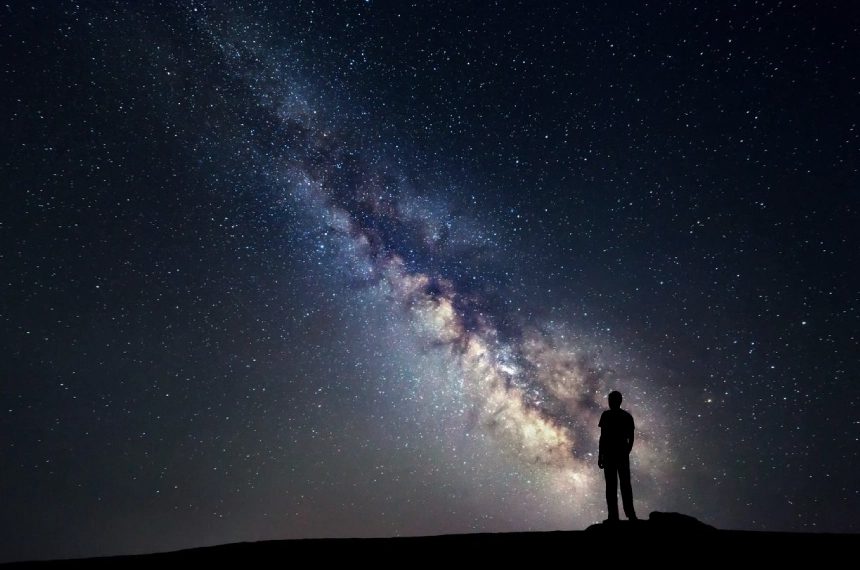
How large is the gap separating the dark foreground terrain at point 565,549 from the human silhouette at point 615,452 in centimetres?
50

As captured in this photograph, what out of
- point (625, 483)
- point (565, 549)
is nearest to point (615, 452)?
point (625, 483)

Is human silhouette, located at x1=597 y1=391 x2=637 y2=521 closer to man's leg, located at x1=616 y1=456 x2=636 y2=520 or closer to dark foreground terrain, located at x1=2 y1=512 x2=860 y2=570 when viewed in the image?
man's leg, located at x1=616 y1=456 x2=636 y2=520

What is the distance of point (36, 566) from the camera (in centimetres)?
561

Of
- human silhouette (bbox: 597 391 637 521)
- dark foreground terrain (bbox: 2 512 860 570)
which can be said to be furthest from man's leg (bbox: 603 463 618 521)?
dark foreground terrain (bbox: 2 512 860 570)

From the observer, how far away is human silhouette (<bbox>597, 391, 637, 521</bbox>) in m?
6.16

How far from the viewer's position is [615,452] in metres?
6.20

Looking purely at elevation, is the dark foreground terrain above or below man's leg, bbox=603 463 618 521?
below

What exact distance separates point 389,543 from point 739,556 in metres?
3.70

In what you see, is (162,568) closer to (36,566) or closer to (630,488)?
(36,566)

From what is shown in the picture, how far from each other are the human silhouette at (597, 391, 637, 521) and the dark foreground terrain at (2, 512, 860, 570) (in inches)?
19.8

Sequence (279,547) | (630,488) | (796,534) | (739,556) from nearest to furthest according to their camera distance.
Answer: (739,556) < (796,534) < (279,547) < (630,488)

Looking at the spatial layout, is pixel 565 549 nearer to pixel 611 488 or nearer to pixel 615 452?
pixel 611 488

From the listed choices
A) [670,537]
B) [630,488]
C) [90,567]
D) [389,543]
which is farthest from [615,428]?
[90,567]

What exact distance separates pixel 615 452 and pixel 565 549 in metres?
1.65
